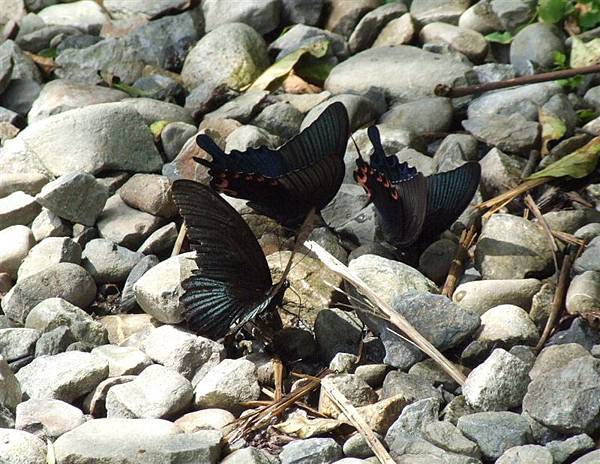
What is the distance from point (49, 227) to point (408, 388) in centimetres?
186

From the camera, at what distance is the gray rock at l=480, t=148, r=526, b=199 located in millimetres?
4289

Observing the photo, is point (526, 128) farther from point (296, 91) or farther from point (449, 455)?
point (449, 455)

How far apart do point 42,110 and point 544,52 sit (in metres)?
2.52

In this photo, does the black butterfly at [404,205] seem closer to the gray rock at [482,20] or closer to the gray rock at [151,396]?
the gray rock at [151,396]

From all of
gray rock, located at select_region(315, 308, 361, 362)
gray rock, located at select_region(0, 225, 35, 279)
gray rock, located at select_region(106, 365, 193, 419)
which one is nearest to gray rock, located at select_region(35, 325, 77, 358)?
gray rock, located at select_region(106, 365, 193, 419)

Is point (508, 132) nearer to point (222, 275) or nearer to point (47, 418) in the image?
point (222, 275)

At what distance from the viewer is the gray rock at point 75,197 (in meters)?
4.25

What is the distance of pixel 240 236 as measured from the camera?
11.3ft

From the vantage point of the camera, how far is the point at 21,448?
9.61 ft

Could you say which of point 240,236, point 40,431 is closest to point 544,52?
point 240,236

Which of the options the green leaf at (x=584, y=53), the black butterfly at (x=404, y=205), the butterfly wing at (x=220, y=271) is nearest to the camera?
the butterfly wing at (x=220, y=271)

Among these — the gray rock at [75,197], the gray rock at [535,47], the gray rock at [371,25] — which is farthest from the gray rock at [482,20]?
the gray rock at [75,197]

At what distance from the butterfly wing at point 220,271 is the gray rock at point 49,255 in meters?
0.78

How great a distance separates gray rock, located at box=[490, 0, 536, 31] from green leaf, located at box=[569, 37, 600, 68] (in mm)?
399
